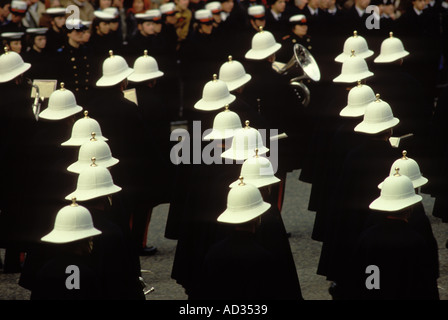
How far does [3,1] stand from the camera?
18.1m

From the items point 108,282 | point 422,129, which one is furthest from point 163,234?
point 108,282

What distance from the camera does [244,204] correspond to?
25.4 ft

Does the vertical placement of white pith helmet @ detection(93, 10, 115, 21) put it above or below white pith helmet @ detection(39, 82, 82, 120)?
below

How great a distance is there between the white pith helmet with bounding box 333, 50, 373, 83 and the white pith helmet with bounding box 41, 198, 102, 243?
5.14 meters

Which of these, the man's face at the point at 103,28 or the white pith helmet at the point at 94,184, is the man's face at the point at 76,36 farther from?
the white pith helmet at the point at 94,184

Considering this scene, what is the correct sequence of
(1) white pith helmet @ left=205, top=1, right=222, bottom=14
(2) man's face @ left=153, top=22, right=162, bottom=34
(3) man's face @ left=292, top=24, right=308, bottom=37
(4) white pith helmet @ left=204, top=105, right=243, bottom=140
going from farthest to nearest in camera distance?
(1) white pith helmet @ left=205, top=1, right=222, bottom=14 < (2) man's face @ left=153, top=22, right=162, bottom=34 < (3) man's face @ left=292, top=24, right=308, bottom=37 < (4) white pith helmet @ left=204, top=105, right=243, bottom=140

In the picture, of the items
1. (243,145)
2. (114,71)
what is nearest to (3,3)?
(114,71)

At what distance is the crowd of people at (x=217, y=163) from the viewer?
766cm

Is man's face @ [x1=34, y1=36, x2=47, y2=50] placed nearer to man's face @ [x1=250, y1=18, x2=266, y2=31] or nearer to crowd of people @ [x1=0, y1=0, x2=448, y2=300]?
crowd of people @ [x1=0, y1=0, x2=448, y2=300]

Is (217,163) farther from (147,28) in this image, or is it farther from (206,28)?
(206,28)

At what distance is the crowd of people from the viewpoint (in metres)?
7.66

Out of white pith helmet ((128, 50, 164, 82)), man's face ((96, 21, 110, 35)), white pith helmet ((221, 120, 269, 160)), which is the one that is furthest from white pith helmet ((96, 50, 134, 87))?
man's face ((96, 21, 110, 35))

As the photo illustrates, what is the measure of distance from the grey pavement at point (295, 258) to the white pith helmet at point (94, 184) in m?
1.76

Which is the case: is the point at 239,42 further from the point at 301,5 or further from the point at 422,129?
the point at 422,129
